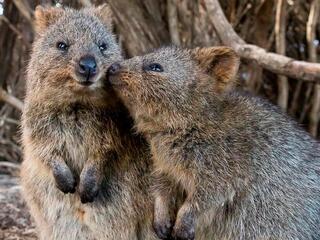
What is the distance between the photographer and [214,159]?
200 inches

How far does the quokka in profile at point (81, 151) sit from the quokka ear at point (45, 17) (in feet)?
0.27

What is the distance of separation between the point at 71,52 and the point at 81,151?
64 centimetres

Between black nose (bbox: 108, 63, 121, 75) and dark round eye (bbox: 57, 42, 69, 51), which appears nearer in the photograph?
black nose (bbox: 108, 63, 121, 75)

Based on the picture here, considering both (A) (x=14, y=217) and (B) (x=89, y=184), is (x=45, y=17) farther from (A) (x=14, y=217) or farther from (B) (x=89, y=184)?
(A) (x=14, y=217)

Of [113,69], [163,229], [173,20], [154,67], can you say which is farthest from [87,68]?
[173,20]

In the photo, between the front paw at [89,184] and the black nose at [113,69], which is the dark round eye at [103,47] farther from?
the front paw at [89,184]

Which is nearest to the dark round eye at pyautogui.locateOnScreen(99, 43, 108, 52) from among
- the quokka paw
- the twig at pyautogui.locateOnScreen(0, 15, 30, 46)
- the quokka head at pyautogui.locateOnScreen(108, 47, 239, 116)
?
the quokka head at pyautogui.locateOnScreen(108, 47, 239, 116)

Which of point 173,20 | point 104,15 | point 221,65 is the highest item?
point 104,15

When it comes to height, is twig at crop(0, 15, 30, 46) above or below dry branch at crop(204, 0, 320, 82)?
below

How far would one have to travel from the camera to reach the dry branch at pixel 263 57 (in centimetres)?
597

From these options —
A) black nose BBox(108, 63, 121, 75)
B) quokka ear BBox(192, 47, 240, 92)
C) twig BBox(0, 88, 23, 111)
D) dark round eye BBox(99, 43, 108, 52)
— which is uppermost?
dark round eye BBox(99, 43, 108, 52)

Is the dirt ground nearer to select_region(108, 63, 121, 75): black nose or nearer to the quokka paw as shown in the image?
the quokka paw

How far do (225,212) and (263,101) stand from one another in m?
0.87

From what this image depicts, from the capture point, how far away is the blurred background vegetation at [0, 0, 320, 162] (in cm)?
793
